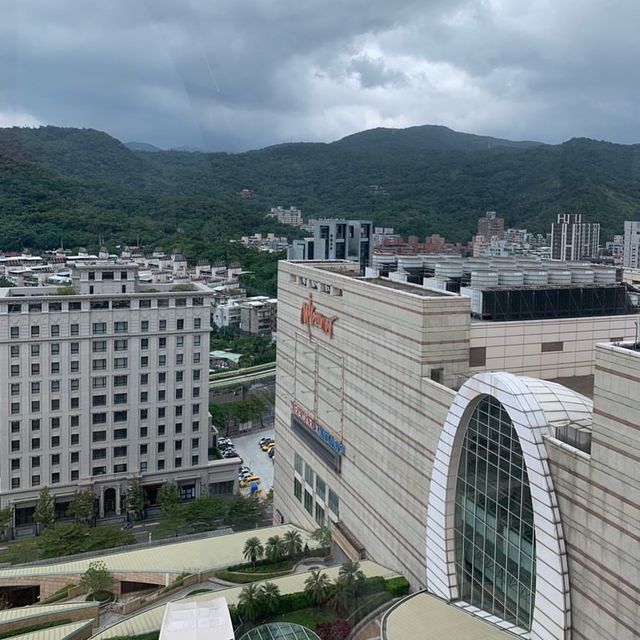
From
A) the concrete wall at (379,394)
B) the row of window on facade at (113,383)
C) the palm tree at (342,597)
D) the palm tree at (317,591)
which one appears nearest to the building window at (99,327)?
the row of window on facade at (113,383)

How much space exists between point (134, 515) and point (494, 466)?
1483 cm

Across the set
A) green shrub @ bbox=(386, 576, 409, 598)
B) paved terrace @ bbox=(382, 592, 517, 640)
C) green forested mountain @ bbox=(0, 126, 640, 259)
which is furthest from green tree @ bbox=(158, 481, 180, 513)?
green forested mountain @ bbox=(0, 126, 640, 259)

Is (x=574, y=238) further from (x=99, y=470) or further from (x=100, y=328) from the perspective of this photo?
(x=99, y=470)

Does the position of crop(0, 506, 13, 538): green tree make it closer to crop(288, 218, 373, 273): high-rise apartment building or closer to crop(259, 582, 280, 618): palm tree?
crop(259, 582, 280, 618): palm tree

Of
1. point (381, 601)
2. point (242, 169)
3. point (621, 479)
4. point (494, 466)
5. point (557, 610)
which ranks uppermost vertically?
point (242, 169)

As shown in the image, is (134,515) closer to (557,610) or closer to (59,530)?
(59,530)

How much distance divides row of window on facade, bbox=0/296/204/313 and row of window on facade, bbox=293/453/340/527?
24.5 ft

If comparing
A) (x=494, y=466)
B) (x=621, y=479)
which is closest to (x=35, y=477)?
(x=494, y=466)

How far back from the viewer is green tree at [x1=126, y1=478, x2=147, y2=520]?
64.7 ft

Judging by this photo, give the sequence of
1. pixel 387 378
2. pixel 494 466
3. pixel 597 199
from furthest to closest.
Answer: pixel 597 199, pixel 387 378, pixel 494 466

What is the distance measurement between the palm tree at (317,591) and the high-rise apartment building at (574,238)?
51754mm

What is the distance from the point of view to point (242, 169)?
252 ft

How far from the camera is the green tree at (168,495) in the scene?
1932 cm

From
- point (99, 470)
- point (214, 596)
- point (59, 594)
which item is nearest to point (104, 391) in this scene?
point (99, 470)
